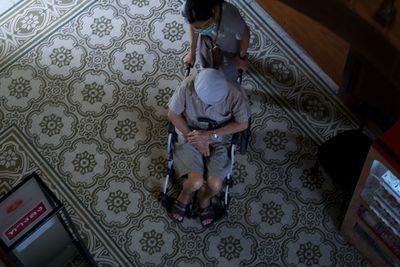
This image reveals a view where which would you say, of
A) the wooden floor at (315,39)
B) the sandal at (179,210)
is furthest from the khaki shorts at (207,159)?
the wooden floor at (315,39)

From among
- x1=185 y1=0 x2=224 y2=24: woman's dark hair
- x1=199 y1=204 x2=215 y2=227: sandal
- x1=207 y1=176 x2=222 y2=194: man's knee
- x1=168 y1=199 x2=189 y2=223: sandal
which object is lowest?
x1=199 y1=204 x2=215 y2=227: sandal

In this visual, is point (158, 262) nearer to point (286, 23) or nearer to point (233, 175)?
point (233, 175)

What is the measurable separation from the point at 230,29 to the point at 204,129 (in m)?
0.53

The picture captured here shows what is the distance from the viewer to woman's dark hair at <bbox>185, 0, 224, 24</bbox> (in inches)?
123

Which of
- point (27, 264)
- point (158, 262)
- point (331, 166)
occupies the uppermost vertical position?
point (27, 264)

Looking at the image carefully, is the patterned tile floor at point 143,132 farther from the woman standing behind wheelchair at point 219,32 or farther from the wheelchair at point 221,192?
the woman standing behind wheelchair at point 219,32

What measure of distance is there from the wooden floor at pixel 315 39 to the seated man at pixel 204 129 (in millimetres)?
951

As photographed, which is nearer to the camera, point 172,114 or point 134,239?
point 172,114

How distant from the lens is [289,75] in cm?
409

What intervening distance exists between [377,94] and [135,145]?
1.41 m

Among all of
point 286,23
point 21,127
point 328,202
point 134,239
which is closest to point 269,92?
point 286,23

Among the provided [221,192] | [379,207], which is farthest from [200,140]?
[379,207]

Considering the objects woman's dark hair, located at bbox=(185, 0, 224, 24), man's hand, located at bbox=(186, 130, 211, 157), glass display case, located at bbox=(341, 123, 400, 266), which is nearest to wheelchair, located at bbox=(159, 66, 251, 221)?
man's hand, located at bbox=(186, 130, 211, 157)

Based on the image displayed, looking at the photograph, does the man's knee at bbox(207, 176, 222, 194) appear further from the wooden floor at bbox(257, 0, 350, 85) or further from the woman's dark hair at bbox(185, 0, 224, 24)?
the wooden floor at bbox(257, 0, 350, 85)
